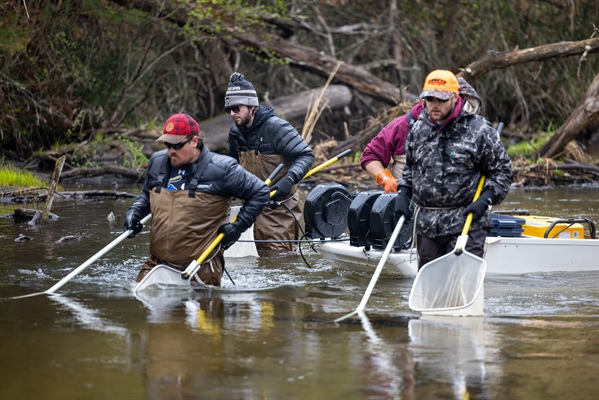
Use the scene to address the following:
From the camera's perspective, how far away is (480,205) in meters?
6.59

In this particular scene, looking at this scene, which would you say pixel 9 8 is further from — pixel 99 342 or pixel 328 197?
pixel 99 342

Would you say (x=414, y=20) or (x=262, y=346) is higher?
(x=414, y=20)

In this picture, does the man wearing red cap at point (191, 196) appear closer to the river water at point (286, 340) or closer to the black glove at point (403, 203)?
the river water at point (286, 340)

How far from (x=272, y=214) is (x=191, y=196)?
2.99 meters

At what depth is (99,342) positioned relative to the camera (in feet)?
19.8

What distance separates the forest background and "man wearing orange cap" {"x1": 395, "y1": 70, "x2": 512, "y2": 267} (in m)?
9.20

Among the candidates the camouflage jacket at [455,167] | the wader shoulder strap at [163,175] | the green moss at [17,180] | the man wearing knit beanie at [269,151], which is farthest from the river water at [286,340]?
the green moss at [17,180]

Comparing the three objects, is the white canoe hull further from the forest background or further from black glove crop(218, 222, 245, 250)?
the forest background

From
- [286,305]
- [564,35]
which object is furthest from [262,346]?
[564,35]

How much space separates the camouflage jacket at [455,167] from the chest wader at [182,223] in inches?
62.0

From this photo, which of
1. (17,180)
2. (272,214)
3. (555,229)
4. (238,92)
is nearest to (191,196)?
(238,92)

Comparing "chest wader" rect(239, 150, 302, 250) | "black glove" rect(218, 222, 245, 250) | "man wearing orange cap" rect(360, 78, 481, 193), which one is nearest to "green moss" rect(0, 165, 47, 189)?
"chest wader" rect(239, 150, 302, 250)

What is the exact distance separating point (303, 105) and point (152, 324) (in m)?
14.2

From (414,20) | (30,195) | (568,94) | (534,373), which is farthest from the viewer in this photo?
(414,20)
